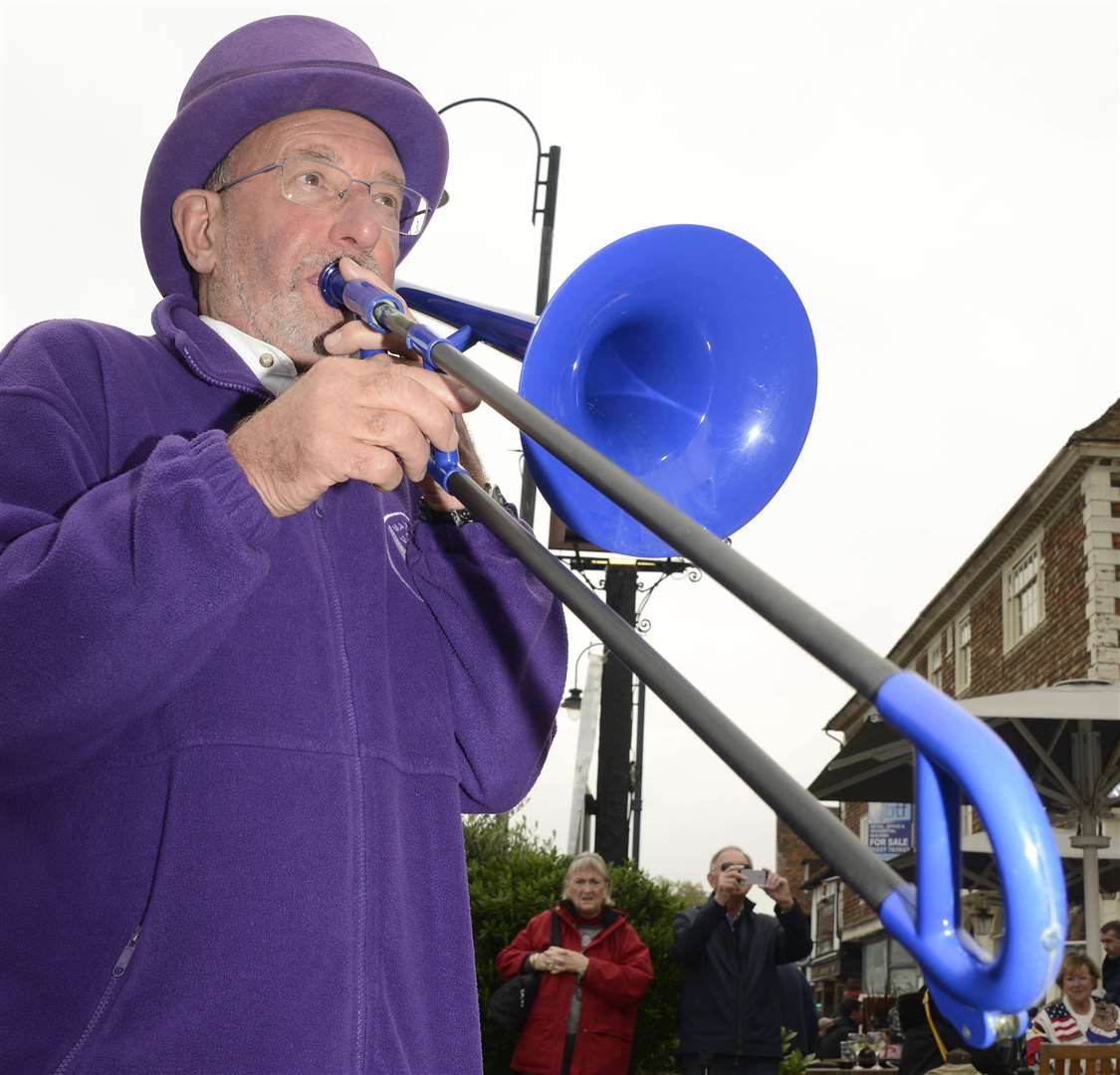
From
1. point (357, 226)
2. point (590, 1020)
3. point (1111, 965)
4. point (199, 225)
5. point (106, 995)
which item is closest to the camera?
point (106, 995)

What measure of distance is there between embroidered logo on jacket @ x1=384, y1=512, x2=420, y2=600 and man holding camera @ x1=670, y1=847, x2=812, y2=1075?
497 centimetres

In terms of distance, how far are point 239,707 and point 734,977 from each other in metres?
5.68

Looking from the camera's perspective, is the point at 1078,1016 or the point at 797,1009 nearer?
the point at 1078,1016

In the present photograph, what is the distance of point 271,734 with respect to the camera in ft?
5.83

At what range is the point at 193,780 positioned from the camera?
1.72 meters

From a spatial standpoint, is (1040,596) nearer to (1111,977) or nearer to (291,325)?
(1111,977)

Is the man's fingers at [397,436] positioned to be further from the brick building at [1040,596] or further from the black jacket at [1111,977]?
the brick building at [1040,596]

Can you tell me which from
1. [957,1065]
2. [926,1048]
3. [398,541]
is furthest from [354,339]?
[957,1065]

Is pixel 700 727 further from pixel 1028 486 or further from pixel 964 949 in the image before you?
pixel 1028 486

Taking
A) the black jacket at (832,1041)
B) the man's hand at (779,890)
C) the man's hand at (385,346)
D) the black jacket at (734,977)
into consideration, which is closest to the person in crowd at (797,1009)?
the black jacket at (734,977)

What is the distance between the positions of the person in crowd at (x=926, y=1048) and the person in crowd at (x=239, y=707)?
579 centimetres

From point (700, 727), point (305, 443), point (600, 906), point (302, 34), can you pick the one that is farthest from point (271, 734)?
point (600, 906)

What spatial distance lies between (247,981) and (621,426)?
1.13m

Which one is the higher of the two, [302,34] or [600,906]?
[302,34]
